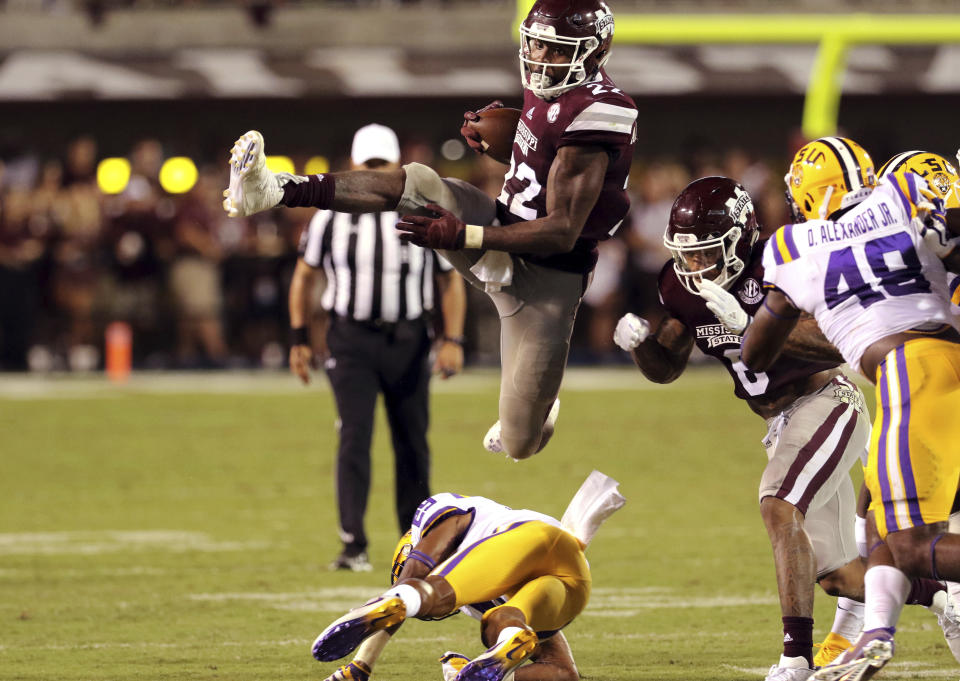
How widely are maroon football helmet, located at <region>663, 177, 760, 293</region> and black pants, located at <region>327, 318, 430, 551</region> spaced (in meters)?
2.26

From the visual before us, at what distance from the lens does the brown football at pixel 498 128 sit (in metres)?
5.16

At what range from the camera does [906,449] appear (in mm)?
4168

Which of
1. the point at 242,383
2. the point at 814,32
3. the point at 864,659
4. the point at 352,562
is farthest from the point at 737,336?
the point at 242,383

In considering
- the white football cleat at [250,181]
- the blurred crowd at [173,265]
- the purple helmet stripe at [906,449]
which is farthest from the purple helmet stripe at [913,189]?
the blurred crowd at [173,265]

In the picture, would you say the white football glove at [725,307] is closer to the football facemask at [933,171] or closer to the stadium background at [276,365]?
the football facemask at [933,171]

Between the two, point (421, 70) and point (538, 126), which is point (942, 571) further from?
point (421, 70)

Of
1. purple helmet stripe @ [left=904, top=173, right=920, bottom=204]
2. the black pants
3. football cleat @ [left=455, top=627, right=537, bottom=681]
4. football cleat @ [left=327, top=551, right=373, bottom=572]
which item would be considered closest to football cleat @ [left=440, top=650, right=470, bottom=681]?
football cleat @ [left=455, top=627, right=537, bottom=681]

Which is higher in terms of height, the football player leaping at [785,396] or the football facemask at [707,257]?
the football facemask at [707,257]

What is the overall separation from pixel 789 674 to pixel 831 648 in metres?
0.37

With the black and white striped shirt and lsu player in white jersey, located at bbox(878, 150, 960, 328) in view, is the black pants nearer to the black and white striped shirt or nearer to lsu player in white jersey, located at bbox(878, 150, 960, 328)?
the black and white striped shirt

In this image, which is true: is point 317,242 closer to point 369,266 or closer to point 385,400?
point 369,266

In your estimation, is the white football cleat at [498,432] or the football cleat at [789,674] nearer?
the football cleat at [789,674]

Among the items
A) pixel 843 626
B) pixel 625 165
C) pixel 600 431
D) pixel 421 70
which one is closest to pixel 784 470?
pixel 843 626

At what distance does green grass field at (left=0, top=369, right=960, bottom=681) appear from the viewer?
202 inches
